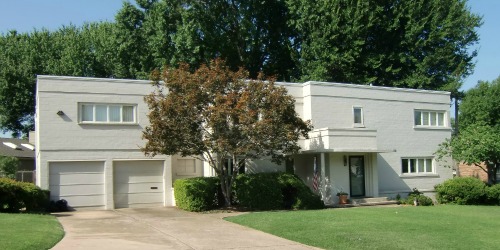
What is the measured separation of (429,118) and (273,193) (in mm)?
13116

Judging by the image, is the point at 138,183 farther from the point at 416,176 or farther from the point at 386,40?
the point at 386,40

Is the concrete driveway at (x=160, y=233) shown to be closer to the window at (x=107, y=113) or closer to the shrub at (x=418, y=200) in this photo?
the window at (x=107, y=113)

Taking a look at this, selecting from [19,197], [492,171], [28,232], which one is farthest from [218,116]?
[492,171]

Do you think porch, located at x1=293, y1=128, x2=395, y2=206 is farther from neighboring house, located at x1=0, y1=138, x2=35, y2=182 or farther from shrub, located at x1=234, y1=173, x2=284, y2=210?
neighboring house, located at x1=0, y1=138, x2=35, y2=182

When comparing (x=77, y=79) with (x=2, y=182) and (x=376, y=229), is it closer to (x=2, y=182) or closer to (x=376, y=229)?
(x=2, y=182)

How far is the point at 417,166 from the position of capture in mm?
30938

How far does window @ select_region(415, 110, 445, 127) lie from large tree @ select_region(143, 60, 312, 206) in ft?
39.1

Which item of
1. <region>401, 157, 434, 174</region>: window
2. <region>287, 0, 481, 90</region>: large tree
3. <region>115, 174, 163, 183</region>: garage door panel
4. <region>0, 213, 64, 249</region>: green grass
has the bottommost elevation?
<region>0, 213, 64, 249</region>: green grass

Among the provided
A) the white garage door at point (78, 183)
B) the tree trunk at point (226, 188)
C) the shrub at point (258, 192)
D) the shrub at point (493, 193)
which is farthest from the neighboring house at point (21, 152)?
the shrub at point (493, 193)

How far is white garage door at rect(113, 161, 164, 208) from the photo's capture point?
2456 centimetres

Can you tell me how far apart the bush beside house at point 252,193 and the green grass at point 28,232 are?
6.32 m

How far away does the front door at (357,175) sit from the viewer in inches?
1078

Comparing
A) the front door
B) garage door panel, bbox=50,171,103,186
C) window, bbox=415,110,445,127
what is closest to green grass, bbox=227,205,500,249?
the front door

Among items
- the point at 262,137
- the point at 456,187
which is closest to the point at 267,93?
the point at 262,137
